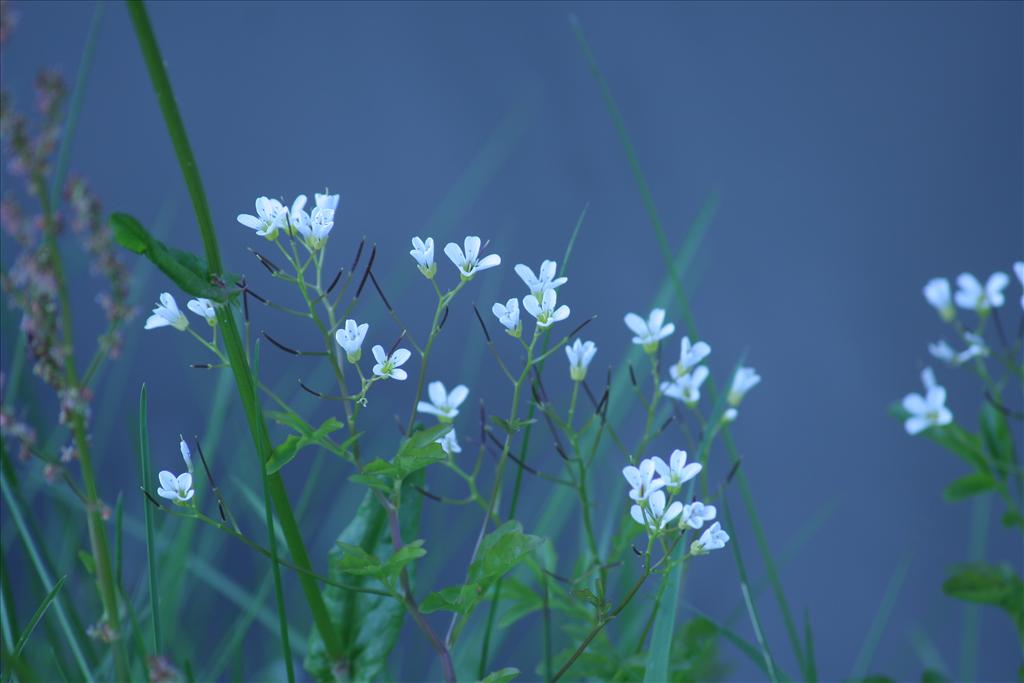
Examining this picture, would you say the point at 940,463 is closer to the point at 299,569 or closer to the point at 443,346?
the point at 443,346

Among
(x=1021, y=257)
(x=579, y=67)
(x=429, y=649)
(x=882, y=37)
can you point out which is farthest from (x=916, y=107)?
(x=429, y=649)

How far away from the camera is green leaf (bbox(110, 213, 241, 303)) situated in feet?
1.15

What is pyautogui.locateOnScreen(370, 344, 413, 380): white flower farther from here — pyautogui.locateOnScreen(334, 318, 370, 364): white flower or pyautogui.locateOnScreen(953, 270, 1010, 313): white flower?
pyautogui.locateOnScreen(953, 270, 1010, 313): white flower

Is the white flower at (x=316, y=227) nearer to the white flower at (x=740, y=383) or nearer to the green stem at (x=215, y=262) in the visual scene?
the green stem at (x=215, y=262)

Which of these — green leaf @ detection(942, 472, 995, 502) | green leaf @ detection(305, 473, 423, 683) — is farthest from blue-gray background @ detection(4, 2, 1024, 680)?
green leaf @ detection(305, 473, 423, 683)

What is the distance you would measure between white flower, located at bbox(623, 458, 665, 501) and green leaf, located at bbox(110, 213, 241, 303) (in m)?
0.16

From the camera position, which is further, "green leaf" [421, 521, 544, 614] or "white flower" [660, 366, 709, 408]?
"white flower" [660, 366, 709, 408]

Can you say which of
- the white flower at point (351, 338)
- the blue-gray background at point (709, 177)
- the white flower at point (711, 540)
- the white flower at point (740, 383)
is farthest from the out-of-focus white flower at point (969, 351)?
the blue-gray background at point (709, 177)

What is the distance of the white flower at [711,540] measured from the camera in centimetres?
39

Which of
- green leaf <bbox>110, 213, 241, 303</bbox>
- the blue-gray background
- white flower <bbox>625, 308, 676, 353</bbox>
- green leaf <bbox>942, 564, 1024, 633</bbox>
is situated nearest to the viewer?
green leaf <bbox>110, 213, 241, 303</bbox>

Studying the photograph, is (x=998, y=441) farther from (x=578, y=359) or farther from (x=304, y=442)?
(x=304, y=442)

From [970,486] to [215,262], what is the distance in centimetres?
44

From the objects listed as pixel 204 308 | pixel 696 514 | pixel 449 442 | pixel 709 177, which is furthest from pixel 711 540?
pixel 709 177

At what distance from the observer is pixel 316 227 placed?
383mm
